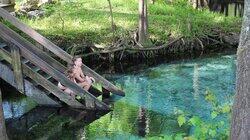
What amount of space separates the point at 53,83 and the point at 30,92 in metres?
0.68

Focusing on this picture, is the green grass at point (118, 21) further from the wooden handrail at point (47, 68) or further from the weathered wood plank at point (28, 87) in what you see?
the wooden handrail at point (47, 68)

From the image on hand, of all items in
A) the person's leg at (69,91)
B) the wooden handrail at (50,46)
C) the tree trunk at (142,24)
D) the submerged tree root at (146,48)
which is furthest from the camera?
the tree trunk at (142,24)

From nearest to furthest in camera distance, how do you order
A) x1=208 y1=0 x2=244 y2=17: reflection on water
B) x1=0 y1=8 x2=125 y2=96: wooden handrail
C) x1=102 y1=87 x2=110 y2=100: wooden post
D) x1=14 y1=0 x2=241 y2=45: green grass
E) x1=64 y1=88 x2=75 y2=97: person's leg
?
x1=64 y1=88 x2=75 y2=97: person's leg, x1=0 y1=8 x2=125 y2=96: wooden handrail, x1=102 y1=87 x2=110 y2=100: wooden post, x1=14 y1=0 x2=241 y2=45: green grass, x1=208 y1=0 x2=244 y2=17: reflection on water

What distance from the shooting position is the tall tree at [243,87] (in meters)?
4.78

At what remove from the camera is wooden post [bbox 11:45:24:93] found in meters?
11.6

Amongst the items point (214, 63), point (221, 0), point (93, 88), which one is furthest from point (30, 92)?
point (221, 0)

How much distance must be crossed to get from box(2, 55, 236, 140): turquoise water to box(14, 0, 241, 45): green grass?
5.44 ft

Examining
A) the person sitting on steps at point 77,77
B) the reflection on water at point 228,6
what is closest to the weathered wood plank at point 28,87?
the person sitting on steps at point 77,77

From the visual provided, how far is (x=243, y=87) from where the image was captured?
191 inches

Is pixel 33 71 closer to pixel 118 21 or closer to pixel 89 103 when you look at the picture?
pixel 89 103

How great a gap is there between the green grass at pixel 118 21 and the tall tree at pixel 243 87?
1241cm

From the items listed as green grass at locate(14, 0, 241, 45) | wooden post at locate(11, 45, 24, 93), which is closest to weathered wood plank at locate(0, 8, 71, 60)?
wooden post at locate(11, 45, 24, 93)

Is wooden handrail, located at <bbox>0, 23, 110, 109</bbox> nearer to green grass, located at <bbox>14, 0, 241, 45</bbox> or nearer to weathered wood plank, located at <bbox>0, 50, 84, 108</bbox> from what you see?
weathered wood plank, located at <bbox>0, 50, 84, 108</bbox>

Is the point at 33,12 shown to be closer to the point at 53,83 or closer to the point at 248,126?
the point at 53,83
